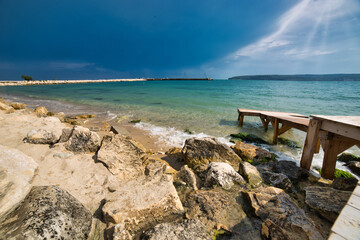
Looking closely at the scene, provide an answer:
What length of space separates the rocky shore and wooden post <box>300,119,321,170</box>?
658 millimetres

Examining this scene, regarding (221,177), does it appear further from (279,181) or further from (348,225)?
(348,225)

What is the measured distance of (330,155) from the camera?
4.39 meters

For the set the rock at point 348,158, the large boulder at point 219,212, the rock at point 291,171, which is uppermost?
the large boulder at point 219,212

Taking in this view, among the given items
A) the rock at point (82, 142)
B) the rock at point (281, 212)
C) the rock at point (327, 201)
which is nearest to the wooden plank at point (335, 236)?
the rock at point (281, 212)

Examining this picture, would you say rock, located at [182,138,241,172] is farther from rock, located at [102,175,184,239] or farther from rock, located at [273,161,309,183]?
rock, located at [102,175,184,239]

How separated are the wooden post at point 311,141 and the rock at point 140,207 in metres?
4.57

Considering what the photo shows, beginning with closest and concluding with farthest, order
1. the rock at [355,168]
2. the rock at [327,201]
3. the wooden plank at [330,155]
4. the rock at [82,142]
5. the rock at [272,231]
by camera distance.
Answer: the rock at [272,231] → the rock at [327,201] → the rock at [82,142] → the wooden plank at [330,155] → the rock at [355,168]

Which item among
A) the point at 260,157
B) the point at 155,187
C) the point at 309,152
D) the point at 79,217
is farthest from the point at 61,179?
the point at 309,152

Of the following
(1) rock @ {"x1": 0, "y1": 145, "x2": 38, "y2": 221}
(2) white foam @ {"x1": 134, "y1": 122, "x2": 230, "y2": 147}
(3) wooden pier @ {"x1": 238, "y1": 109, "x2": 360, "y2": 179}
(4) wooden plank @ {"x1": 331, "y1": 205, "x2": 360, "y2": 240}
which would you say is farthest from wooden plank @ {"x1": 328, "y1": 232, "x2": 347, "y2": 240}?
(2) white foam @ {"x1": 134, "y1": 122, "x2": 230, "y2": 147}

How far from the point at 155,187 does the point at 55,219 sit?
56.1 inches

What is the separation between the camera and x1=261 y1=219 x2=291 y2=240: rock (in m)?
2.15

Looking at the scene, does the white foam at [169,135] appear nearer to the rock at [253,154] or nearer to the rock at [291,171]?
the rock at [253,154]

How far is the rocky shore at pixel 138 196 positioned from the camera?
199cm

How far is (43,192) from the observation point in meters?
2.09
